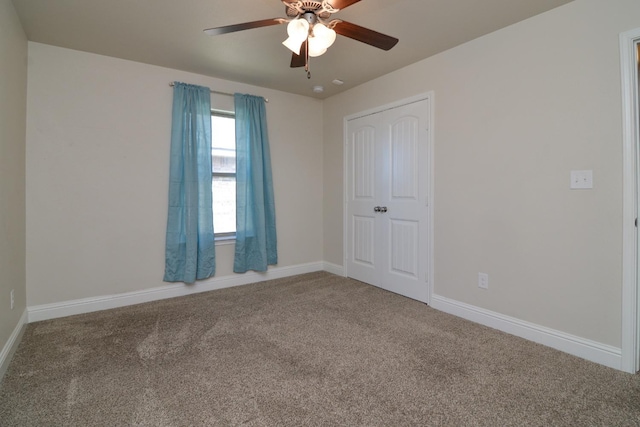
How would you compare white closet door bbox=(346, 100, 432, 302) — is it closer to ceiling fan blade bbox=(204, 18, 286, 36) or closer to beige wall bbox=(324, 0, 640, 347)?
beige wall bbox=(324, 0, 640, 347)

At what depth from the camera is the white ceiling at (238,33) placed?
2182 millimetres

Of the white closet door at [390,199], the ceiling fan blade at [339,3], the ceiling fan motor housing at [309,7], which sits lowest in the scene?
the white closet door at [390,199]

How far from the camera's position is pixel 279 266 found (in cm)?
414

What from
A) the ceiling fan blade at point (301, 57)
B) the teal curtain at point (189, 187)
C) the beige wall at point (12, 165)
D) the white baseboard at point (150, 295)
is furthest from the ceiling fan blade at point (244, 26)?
the white baseboard at point (150, 295)

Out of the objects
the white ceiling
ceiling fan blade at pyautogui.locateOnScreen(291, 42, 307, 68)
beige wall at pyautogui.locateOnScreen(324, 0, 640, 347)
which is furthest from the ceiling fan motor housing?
beige wall at pyautogui.locateOnScreen(324, 0, 640, 347)

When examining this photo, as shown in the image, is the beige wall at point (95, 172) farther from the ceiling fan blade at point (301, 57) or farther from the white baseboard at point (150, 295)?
the ceiling fan blade at point (301, 57)

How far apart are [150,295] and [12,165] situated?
1.66 metres

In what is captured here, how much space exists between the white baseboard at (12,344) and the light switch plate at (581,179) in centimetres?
395

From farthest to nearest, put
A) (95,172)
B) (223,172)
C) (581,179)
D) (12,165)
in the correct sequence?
(223,172) < (95,172) < (12,165) < (581,179)

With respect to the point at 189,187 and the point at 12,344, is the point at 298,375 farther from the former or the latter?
the point at 189,187

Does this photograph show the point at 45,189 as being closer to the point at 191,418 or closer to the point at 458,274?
the point at 191,418

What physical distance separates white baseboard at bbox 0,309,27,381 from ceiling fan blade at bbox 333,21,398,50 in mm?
2950

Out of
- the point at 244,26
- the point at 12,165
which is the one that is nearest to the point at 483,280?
the point at 244,26

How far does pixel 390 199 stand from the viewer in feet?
11.5
